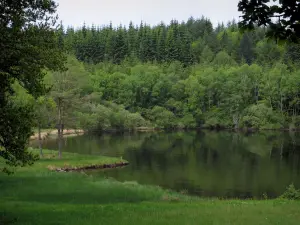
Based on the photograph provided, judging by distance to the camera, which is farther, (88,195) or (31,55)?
(88,195)

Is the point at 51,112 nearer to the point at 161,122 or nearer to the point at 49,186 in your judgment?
the point at 49,186

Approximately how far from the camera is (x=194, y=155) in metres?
65.6

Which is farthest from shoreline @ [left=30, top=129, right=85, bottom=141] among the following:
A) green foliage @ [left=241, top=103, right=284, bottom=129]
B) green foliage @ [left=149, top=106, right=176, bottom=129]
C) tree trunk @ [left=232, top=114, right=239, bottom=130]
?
green foliage @ [left=241, top=103, right=284, bottom=129]

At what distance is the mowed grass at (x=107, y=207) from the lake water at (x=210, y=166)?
9.03 m

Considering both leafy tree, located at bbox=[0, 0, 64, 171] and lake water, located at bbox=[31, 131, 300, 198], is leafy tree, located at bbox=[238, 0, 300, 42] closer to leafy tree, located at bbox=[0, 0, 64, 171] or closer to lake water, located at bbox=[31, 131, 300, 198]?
leafy tree, located at bbox=[0, 0, 64, 171]

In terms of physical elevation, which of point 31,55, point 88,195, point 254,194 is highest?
point 31,55

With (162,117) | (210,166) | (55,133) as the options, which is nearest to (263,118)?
(162,117)

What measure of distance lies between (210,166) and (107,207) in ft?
113

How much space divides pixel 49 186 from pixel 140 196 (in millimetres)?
7292

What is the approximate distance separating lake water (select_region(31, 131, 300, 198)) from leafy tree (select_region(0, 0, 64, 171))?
19.9 m

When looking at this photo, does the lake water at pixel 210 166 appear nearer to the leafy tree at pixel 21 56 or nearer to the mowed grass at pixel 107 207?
the mowed grass at pixel 107 207

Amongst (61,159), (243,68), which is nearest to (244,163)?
(61,159)

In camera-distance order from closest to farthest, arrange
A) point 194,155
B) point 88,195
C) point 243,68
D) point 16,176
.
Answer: point 88,195
point 16,176
point 194,155
point 243,68

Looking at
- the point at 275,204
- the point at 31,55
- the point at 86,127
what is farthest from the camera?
the point at 86,127
